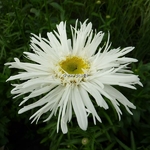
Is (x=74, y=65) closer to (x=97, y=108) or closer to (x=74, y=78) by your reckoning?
(x=74, y=78)

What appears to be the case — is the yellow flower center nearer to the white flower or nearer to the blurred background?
the white flower

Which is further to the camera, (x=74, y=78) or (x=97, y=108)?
(x=97, y=108)

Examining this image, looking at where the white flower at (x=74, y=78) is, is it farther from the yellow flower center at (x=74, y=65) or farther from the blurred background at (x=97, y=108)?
the blurred background at (x=97, y=108)

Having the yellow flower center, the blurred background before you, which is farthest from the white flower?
the blurred background

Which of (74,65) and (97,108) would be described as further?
(97,108)

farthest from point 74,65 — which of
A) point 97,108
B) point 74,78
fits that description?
point 97,108
